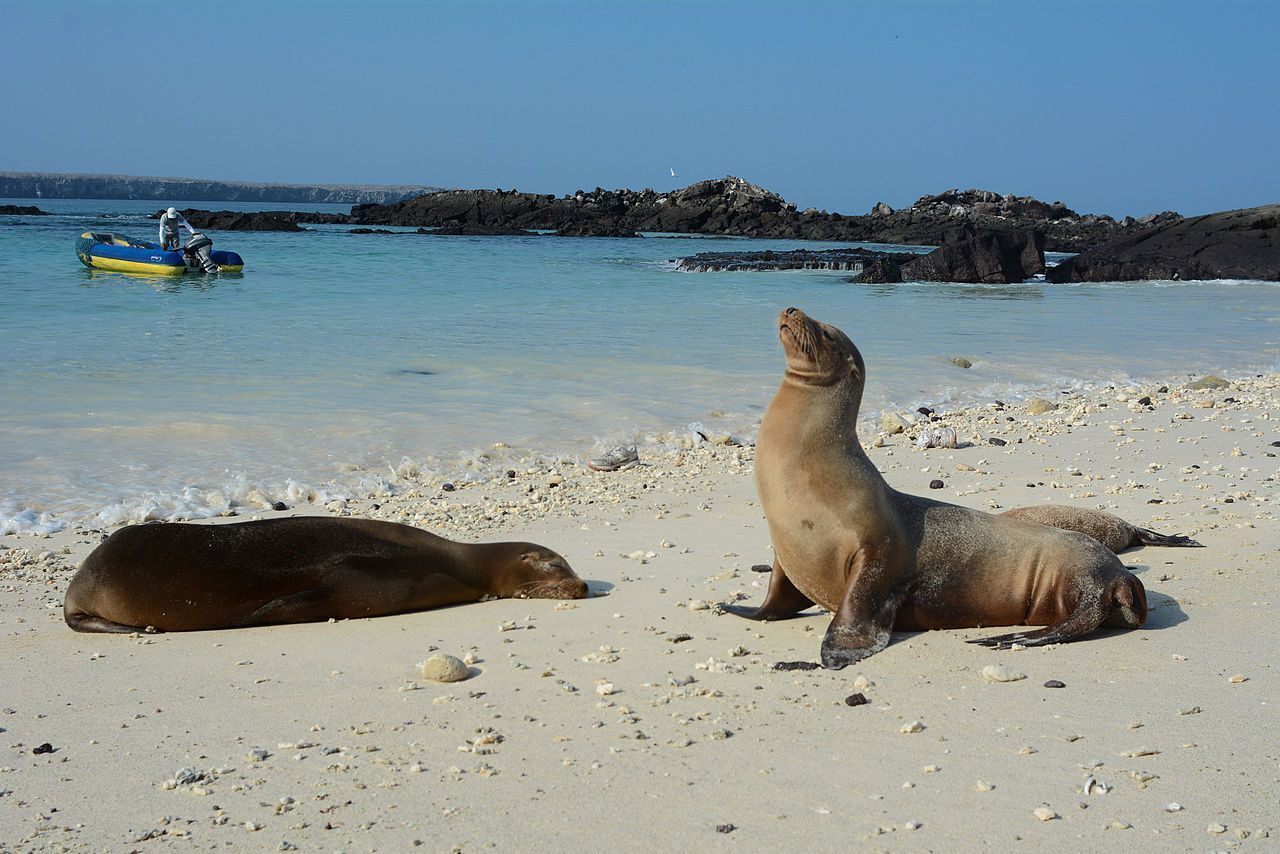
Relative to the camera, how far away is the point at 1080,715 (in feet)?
12.6

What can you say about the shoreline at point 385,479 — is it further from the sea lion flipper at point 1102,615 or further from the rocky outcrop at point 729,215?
the rocky outcrop at point 729,215

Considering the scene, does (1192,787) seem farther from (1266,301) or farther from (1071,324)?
(1266,301)

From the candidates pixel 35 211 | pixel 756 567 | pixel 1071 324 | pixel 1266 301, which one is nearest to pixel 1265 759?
pixel 756 567

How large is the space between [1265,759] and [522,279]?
96.6 feet

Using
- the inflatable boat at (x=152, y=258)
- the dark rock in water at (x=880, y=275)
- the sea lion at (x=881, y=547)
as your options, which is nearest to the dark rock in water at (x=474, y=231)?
the dark rock in water at (x=880, y=275)

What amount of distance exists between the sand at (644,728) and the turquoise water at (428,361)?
2.92 meters

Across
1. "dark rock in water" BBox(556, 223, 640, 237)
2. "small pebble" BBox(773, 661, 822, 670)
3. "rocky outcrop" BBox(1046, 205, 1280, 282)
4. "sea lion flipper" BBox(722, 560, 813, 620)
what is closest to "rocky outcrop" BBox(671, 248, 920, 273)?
"rocky outcrop" BBox(1046, 205, 1280, 282)

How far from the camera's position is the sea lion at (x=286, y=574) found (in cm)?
523

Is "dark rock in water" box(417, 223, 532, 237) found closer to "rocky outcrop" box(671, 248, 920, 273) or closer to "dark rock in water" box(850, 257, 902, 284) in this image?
"rocky outcrop" box(671, 248, 920, 273)

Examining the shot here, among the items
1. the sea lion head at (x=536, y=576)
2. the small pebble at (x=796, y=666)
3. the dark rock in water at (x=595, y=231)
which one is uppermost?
the dark rock in water at (x=595, y=231)

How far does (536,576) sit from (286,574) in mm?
1127

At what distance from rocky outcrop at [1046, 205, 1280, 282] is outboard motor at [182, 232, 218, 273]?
Answer: 23.9m

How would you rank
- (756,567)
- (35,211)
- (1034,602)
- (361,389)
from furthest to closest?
(35,211) < (361,389) < (756,567) < (1034,602)

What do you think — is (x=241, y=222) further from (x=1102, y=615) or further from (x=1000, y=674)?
(x=1000, y=674)
